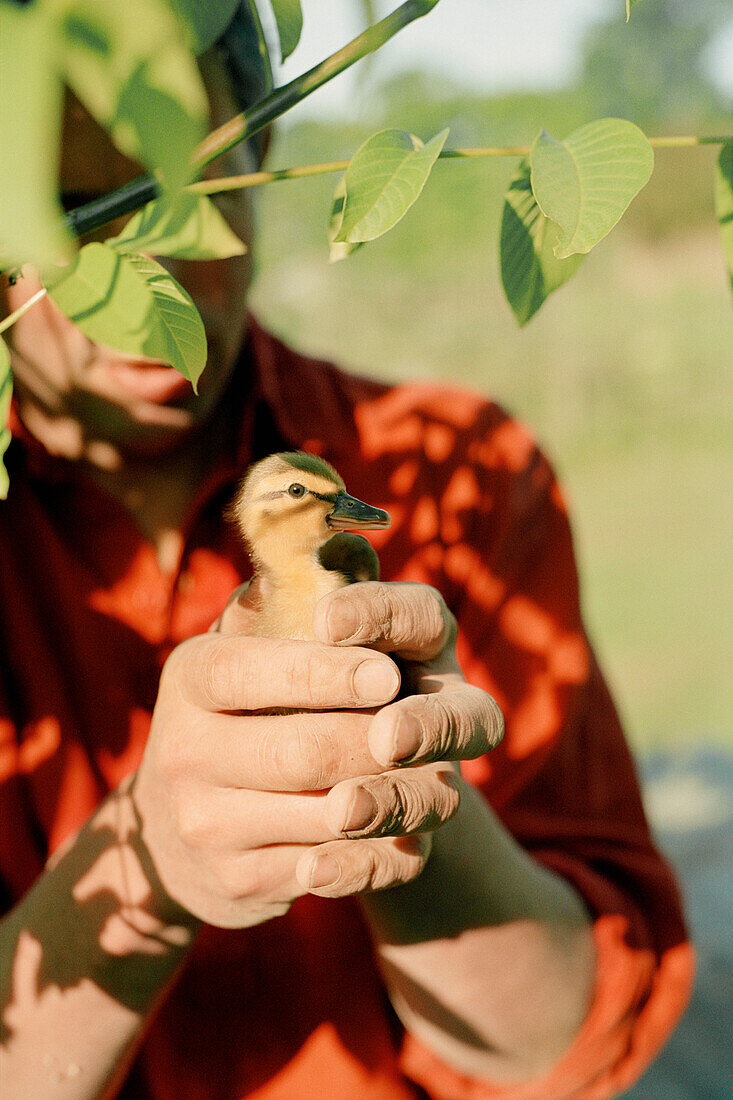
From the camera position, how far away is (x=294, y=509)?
2.23 feet

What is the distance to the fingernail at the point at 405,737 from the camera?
57 cm

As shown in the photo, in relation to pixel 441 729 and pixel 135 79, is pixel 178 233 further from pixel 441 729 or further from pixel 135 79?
pixel 441 729

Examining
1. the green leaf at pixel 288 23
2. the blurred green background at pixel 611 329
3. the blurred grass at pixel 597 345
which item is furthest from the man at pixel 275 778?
the blurred grass at pixel 597 345

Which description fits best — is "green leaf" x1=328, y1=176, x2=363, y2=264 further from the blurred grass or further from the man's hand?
the blurred grass

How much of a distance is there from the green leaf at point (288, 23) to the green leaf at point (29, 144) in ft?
0.87

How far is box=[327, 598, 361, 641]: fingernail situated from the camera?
588 millimetres

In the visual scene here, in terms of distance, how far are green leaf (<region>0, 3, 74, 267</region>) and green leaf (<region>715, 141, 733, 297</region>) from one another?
42cm

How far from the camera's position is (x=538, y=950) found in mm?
1085

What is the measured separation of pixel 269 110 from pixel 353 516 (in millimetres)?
296

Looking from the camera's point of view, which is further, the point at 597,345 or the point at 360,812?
the point at 597,345

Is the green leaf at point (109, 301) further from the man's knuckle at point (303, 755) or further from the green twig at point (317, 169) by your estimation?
the man's knuckle at point (303, 755)

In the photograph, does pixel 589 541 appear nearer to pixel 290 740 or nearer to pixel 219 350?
pixel 219 350

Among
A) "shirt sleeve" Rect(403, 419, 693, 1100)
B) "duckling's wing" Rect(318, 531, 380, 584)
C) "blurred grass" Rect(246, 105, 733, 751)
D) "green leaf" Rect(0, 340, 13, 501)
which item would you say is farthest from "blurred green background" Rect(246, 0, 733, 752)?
"green leaf" Rect(0, 340, 13, 501)

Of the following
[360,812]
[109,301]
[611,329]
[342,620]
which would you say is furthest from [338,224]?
[611,329]
